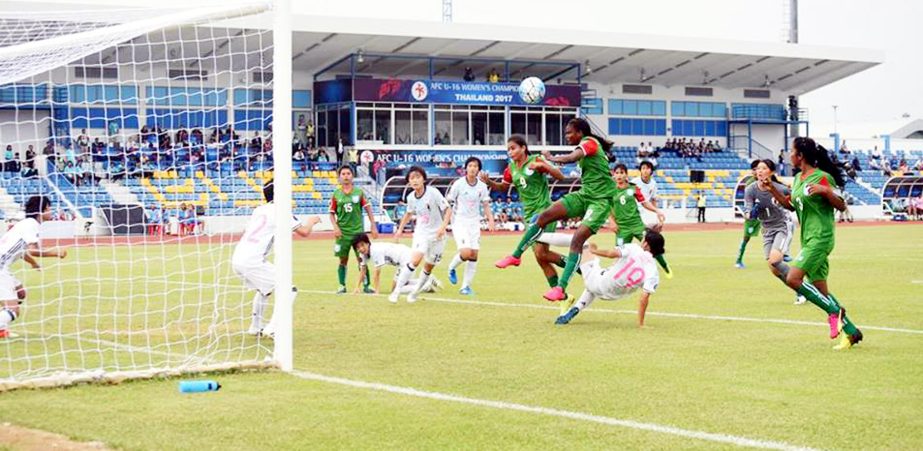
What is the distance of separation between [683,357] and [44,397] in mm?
5602

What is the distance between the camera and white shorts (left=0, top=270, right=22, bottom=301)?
1303 cm

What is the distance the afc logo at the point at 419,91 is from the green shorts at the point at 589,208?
4371cm

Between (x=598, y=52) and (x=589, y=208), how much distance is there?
48.1 m

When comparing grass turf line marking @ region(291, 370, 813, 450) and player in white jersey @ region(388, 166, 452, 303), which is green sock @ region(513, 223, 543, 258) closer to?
player in white jersey @ region(388, 166, 452, 303)

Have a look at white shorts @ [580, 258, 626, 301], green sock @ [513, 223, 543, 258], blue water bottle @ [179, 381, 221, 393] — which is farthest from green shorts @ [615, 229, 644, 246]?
blue water bottle @ [179, 381, 221, 393]

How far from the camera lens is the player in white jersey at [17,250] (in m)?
13.1

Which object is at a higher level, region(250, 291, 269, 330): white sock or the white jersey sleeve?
the white jersey sleeve

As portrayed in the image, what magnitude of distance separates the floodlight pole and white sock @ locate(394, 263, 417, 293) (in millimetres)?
6710

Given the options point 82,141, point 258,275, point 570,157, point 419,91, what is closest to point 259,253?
point 258,275

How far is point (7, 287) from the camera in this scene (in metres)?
13.1

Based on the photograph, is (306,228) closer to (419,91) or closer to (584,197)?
(584,197)

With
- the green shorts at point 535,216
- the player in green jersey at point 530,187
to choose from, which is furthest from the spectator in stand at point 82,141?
the green shorts at point 535,216

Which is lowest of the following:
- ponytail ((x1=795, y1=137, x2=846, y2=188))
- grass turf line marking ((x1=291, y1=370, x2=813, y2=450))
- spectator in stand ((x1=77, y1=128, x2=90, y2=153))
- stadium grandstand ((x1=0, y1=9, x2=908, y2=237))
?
grass turf line marking ((x1=291, y1=370, x2=813, y2=450))

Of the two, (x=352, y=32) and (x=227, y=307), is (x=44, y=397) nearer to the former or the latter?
(x=227, y=307)
